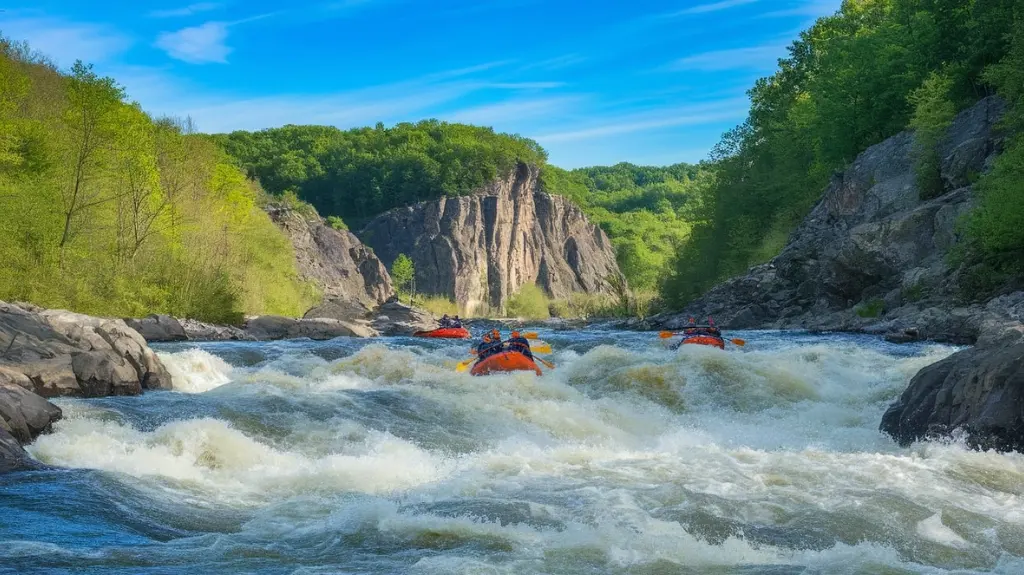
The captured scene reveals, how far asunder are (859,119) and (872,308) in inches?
592

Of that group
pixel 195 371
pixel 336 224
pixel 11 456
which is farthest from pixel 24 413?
pixel 336 224

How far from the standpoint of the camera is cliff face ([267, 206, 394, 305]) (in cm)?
7369

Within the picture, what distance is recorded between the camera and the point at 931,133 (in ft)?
110

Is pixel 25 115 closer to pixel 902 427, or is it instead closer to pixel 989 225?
pixel 902 427

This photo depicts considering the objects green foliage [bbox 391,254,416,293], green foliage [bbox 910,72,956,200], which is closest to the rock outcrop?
green foliage [bbox 910,72,956,200]

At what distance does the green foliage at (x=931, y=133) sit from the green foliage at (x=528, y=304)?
7567 cm

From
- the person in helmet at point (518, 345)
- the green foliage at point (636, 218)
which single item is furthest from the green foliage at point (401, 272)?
the person in helmet at point (518, 345)

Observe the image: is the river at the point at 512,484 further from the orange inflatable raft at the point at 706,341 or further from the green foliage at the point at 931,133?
the green foliage at the point at 931,133

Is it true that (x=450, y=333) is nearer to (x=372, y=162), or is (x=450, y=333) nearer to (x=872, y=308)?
(x=872, y=308)

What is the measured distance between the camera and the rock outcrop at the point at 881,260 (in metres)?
28.0

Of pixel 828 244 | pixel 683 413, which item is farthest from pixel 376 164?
pixel 683 413

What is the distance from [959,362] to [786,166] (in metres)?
41.2

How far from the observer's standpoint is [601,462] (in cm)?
1093

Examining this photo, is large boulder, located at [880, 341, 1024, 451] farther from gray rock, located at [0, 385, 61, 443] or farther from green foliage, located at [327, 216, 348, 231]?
green foliage, located at [327, 216, 348, 231]
